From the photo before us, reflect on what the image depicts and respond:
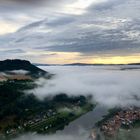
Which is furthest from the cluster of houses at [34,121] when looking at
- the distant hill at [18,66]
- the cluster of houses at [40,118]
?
the distant hill at [18,66]

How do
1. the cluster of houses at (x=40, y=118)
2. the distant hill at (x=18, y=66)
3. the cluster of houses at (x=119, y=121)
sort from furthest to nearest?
the distant hill at (x=18, y=66) < the cluster of houses at (x=40, y=118) < the cluster of houses at (x=119, y=121)

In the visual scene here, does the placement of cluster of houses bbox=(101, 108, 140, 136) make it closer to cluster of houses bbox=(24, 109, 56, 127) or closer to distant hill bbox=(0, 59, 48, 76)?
cluster of houses bbox=(24, 109, 56, 127)

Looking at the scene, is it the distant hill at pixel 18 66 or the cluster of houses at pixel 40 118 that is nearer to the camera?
the cluster of houses at pixel 40 118

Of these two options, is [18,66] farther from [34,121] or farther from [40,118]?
[34,121]

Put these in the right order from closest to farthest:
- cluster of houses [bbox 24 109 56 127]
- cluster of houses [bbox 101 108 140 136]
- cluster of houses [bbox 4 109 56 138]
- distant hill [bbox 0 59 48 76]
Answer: cluster of houses [bbox 101 108 140 136], cluster of houses [bbox 4 109 56 138], cluster of houses [bbox 24 109 56 127], distant hill [bbox 0 59 48 76]

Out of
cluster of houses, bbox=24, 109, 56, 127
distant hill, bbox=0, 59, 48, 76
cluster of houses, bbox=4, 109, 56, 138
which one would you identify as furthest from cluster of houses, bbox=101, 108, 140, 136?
distant hill, bbox=0, 59, 48, 76

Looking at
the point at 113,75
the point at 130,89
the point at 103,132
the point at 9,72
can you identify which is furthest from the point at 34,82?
the point at 113,75

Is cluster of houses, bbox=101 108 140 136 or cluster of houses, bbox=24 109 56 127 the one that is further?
cluster of houses, bbox=24 109 56 127

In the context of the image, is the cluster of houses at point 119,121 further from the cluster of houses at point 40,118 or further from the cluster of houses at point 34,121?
the cluster of houses at point 40,118

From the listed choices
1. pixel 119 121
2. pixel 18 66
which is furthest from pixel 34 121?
pixel 18 66
